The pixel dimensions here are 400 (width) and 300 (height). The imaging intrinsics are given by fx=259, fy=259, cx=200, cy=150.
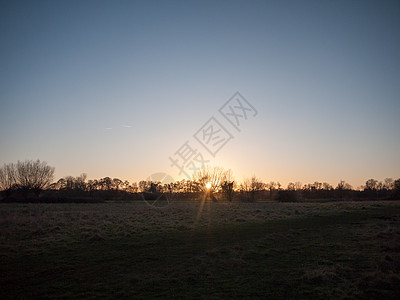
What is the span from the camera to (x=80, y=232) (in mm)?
16609

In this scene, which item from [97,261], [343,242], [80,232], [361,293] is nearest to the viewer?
[361,293]

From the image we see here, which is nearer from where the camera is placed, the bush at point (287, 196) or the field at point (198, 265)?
the field at point (198, 265)

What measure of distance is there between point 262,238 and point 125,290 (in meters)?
9.57

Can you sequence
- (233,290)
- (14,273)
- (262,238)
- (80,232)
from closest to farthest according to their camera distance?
(233,290)
(14,273)
(262,238)
(80,232)

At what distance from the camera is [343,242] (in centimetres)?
1380

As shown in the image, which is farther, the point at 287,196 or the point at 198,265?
the point at 287,196

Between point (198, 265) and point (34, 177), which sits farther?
point (34, 177)

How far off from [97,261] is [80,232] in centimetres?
704

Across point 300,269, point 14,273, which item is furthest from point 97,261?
point 300,269

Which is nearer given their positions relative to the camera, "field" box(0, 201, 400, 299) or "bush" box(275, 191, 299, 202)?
"field" box(0, 201, 400, 299)

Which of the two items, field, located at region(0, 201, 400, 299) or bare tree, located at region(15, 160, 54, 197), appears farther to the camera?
bare tree, located at region(15, 160, 54, 197)

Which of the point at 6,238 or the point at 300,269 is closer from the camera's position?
the point at 300,269

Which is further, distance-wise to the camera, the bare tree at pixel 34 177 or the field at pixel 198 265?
the bare tree at pixel 34 177

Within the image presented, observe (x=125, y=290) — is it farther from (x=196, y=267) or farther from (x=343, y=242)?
(x=343, y=242)
